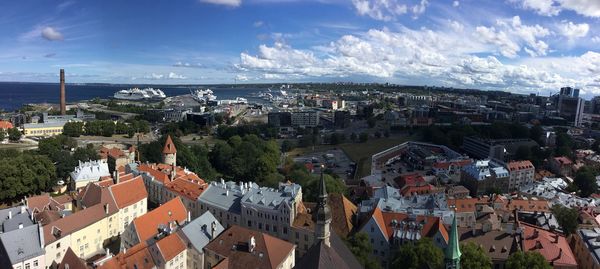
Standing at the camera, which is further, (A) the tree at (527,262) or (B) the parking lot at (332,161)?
(B) the parking lot at (332,161)

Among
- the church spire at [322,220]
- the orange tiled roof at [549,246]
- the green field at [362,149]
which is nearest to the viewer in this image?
the church spire at [322,220]

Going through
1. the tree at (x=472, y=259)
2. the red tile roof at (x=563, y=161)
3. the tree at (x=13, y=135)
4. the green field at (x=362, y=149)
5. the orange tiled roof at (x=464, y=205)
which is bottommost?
the green field at (x=362, y=149)

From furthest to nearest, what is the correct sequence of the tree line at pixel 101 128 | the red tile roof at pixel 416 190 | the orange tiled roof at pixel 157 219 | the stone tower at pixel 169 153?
the tree line at pixel 101 128
the stone tower at pixel 169 153
the red tile roof at pixel 416 190
the orange tiled roof at pixel 157 219

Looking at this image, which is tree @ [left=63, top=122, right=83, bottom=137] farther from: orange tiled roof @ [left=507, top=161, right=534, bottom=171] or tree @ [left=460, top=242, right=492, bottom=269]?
tree @ [left=460, top=242, right=492, bottom=269]

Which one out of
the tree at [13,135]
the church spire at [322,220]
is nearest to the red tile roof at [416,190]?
the church spire at [322,220]

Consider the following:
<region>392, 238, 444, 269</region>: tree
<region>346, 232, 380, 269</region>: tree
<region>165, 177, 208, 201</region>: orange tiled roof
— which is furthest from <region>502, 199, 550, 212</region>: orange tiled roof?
<region>165, 177, 208, 201</region>: orange tiled roof

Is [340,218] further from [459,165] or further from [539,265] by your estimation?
[459,165]

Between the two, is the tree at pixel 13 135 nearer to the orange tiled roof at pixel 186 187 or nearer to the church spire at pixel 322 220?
the orange tiled roof at pixel 186 187

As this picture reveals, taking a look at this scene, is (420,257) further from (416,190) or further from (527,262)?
(416,190)

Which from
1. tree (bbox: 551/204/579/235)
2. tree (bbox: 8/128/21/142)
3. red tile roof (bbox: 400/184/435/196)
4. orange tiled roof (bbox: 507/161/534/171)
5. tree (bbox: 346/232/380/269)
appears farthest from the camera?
tree (bbox: 8/128/21/142)
